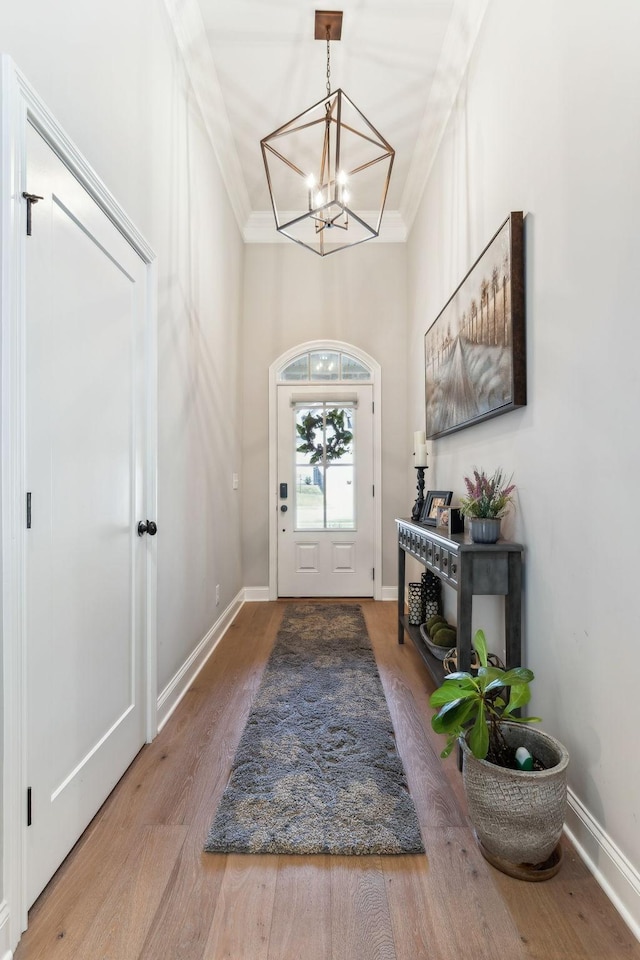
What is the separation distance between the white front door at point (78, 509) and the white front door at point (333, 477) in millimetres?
2286

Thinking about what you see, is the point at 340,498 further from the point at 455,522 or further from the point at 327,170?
→ the point at 327,170

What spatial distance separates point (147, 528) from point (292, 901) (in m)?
1.31

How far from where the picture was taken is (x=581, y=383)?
53.7 inches

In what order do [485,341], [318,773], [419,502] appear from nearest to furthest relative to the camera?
[318,773], [485,341], [419,502]

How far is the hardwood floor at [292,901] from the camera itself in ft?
3.52

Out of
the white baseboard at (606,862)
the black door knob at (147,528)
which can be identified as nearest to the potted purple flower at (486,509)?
the white baseboard at (606,862)

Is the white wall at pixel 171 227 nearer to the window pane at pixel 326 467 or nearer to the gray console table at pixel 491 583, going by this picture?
the window pane at pixel 326 467

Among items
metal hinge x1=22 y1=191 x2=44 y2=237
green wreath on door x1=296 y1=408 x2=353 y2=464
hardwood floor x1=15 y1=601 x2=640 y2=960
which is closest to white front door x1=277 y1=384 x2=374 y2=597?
green wreath on door x1=296 y1=408 x2=353 y2=464

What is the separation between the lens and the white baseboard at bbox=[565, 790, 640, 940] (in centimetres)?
111

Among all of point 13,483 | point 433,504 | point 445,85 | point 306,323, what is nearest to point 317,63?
point 445,85

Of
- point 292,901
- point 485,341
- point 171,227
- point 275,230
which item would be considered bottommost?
point 292,901

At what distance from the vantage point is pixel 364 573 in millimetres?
4137

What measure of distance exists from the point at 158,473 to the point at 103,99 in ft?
4.42

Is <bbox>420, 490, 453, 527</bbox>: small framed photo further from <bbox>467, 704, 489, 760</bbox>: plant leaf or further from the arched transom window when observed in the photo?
the arched transom window
